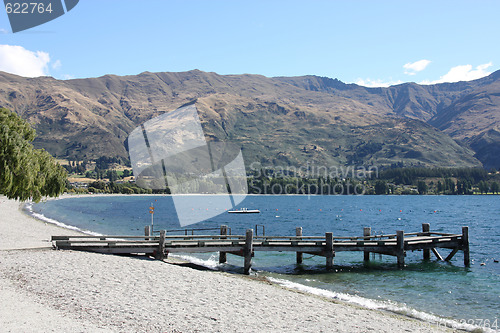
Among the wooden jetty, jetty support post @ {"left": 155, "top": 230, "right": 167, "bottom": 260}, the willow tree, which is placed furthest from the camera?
the willow tree

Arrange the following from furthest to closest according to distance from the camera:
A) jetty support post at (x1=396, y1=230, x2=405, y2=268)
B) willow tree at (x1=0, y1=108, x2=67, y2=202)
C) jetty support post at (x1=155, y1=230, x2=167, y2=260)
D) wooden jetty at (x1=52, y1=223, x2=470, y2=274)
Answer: jetty support post at (x1=396, y1=230, x2=405, y2=268), willow tree at (x1=0, y1=108, x2=67, y2=202), jetty support post at (x1=155, y1=230, x2=167, y2=260), wooden jetty at (x1=52, y1=223, x2=470, y2=274)

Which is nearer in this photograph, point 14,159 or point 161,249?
point 161,249

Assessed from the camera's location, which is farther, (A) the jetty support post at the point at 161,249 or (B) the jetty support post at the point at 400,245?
(B) the jetty support post at the point at 400,245

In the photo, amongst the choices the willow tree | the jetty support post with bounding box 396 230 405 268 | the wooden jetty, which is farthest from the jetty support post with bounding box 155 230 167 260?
the jetty support post with bounding box 396 230 405 268

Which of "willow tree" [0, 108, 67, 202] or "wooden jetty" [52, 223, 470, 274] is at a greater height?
"willow tree" [0, 108, 67, 202]

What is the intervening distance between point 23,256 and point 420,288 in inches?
994

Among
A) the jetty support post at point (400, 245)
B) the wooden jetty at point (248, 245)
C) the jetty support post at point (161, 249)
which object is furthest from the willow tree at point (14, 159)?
the jetty support post at point (400, 245)

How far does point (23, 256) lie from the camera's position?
955 inches

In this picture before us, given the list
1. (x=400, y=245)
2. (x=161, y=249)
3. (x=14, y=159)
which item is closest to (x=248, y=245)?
(x=161, y=249)

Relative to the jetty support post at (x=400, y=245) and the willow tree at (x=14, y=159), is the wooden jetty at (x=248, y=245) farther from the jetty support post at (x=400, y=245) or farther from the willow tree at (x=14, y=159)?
the willow tree at (x=14, y=159)

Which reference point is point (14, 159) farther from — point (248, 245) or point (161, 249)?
point (248, 245)

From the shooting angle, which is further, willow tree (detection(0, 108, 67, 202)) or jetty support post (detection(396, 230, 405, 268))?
jetty support post (detection(396, 230, 405, 268))

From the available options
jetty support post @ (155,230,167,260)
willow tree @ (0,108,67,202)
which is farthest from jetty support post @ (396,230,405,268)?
willow tree @ (0,108,67,202)

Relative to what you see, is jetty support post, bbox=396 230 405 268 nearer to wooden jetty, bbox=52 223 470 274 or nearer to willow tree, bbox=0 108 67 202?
wooden jetty, bbox=52 223 470 274
